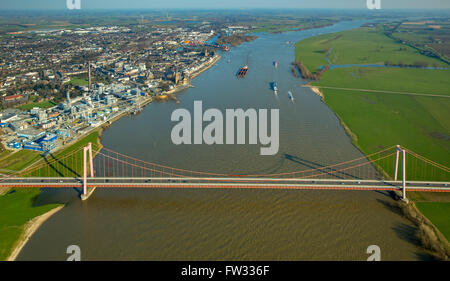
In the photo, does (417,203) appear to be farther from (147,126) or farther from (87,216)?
(147,126)

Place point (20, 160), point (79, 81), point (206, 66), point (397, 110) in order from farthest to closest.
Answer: point (206, 66) → point (79, 81) → point (397, 110) → point (20, 160)

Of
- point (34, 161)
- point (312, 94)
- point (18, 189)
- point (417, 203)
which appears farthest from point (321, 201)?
point (312, 94)

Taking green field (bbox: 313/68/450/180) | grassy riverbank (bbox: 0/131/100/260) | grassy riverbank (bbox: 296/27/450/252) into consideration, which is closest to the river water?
grassy riverbank (bbox: 0/131/100/260)

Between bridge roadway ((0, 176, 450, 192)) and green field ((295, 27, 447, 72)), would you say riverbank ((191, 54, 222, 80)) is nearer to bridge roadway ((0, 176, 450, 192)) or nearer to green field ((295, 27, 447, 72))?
green field ((295, 27, 447, 72))

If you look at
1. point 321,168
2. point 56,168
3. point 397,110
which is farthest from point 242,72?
point 56,168

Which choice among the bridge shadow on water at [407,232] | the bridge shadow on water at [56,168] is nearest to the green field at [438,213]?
the bridge shadow on water at [407,232]

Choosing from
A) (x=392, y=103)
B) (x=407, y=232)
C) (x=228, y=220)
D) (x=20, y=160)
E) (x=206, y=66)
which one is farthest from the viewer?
(x=206, y=66)

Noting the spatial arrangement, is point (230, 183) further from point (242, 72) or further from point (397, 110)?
point (242, 72)
